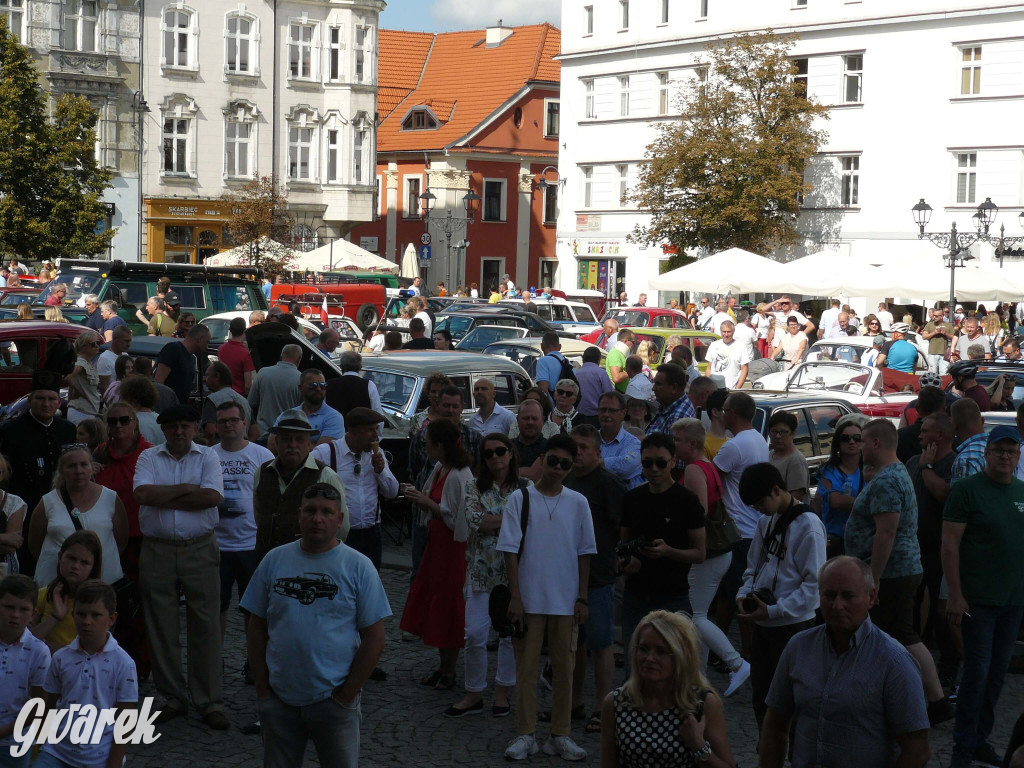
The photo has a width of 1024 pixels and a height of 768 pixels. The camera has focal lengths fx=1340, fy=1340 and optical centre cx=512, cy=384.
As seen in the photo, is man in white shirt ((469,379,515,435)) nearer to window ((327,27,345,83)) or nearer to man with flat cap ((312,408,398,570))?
man with flat cap ((312,408,398,570))

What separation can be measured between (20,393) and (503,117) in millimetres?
51510

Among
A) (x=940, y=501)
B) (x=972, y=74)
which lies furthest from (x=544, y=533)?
(x=972, y=74)

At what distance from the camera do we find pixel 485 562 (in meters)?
8.41

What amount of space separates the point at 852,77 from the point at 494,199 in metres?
23.2

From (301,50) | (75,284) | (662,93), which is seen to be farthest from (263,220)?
(75,284)

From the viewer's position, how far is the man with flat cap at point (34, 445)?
8914 millimetres

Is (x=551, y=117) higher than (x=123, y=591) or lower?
higher

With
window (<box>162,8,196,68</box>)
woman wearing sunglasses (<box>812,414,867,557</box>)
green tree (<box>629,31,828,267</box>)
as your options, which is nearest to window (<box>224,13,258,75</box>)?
window (<box>162,8,196,68</box>)

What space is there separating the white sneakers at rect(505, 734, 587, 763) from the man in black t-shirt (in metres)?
0.80

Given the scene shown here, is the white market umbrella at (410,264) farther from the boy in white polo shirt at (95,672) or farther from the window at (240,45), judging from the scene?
the boy in white polo shirt at (95,672)

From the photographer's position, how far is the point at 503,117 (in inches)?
2569

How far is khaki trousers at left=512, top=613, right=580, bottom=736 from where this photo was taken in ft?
24.7

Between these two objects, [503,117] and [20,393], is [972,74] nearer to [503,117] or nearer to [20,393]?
[503,117]

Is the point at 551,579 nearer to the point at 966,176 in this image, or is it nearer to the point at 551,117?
the point at 966,176
